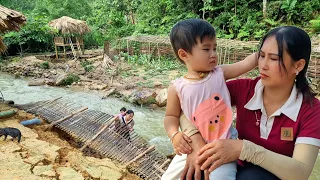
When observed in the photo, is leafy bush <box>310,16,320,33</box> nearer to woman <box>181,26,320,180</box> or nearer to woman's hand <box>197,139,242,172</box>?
woman <box>181,26,320,180</box>

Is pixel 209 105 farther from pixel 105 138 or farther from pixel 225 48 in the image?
pixel 225 48

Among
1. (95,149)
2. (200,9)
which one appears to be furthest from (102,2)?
(95,149)

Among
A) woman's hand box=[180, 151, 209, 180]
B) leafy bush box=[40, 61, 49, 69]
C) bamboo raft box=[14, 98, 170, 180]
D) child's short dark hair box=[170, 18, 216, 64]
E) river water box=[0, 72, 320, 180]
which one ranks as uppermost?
child's short dark hair box=[170, 18, 216, 64]

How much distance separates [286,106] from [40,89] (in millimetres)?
10039

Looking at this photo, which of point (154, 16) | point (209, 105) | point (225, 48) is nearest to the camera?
point (209, 105)

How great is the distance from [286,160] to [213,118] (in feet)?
1.01

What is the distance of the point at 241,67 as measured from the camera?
125 cm

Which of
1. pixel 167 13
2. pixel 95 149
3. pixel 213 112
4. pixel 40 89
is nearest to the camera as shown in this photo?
pixel 213 112

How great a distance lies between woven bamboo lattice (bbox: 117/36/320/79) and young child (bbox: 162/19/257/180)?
15.2ft

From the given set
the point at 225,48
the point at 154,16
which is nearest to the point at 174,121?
the point at 225,48

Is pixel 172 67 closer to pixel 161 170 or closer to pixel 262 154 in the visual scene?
pixel 161 170

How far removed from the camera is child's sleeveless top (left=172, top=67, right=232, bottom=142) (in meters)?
1.16

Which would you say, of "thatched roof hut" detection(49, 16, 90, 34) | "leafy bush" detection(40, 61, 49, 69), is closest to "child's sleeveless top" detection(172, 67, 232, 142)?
"leafy bush" detection(40, 61, 49, 69)

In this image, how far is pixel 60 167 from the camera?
3027mm
